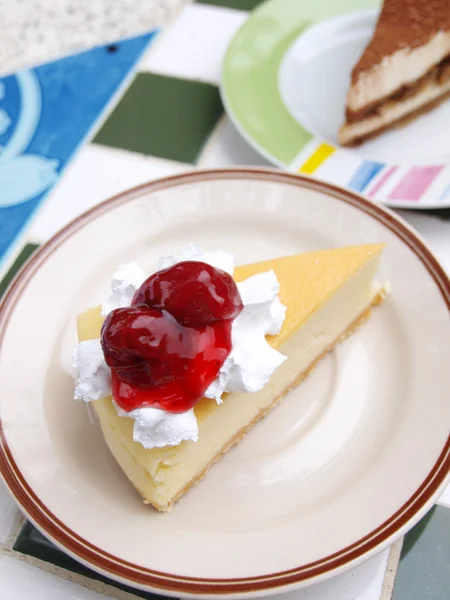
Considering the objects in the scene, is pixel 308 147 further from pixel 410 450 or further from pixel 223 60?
pixel 410 450

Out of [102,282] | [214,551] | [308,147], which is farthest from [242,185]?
[214,551]

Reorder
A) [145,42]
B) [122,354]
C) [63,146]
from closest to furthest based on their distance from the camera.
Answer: [122,354], [63,146], [145,42]

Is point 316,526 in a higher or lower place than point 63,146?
lower

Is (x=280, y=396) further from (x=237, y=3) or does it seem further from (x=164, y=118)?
(x=237, y=3)

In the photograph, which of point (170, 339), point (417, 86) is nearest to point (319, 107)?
point (417, 86)

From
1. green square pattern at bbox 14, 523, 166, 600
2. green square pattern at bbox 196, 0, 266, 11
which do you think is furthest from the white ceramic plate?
green square pattern at bbox 14, 523, 166, 600

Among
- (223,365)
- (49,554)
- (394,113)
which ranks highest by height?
(394,113)
